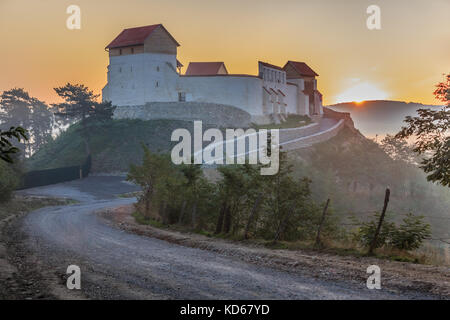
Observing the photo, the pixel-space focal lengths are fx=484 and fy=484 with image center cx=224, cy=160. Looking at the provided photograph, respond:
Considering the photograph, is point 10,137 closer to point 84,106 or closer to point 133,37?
point 84,106

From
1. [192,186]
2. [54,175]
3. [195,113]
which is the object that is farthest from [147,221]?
[195,113]

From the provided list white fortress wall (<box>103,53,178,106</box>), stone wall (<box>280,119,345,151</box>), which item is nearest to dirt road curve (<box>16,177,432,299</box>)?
stone wall (<box>280,119,345,151</box>)

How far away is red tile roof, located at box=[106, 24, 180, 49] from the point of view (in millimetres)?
80688

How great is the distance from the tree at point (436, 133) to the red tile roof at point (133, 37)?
230 feet

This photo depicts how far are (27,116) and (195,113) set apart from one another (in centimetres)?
4142

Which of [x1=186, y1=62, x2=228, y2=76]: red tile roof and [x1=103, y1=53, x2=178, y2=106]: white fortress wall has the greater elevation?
[x1=186, y1=62, x2=228, y2=76]: red tile roof

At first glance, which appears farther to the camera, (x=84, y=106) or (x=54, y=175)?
(x=84, y=106)

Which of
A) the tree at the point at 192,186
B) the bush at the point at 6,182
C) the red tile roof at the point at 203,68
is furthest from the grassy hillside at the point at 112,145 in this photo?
the tree at the point at 192,186

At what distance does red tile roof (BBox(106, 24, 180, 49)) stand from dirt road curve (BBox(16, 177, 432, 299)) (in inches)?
2513

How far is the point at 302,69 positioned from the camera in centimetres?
10500

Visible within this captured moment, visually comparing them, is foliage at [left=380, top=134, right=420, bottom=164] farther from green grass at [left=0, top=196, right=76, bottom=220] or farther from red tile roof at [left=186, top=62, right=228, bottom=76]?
green grass at [left=0, top=196, right=76, bottom=220]
